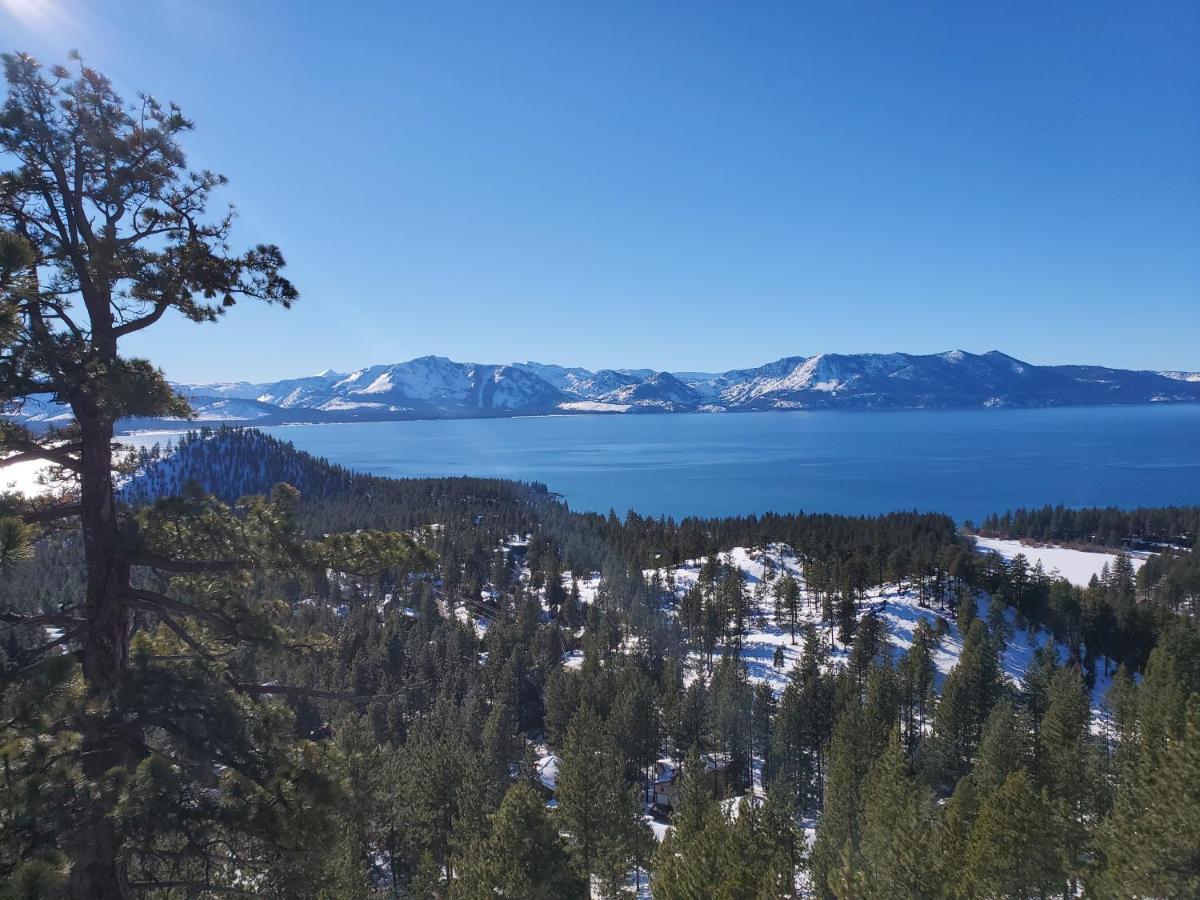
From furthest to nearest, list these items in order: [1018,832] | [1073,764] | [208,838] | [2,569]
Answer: [1073,764] < [1018,832] < [208,838] < [2,569]

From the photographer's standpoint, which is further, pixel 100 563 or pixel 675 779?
pixel 675 779

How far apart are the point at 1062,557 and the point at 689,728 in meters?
104

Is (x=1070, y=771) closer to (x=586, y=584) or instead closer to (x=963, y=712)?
(x=963, y=712)

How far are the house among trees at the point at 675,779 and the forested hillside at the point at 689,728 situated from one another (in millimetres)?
531

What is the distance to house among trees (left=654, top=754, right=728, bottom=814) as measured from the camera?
43.6 metres

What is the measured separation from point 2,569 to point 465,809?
28294 mm

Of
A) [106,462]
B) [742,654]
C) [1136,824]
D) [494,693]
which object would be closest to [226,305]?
[106,462]

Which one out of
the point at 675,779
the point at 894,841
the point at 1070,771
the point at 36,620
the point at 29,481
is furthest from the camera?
the point at 675,779

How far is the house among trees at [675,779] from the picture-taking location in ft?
143

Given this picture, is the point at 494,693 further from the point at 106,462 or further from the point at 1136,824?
the point at 106,462

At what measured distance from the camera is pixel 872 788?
30297mm

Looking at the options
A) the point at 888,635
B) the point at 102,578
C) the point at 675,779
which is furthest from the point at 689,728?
the point at 102,578

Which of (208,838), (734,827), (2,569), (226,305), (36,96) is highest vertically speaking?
(36,96)

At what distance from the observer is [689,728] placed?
45969mm
